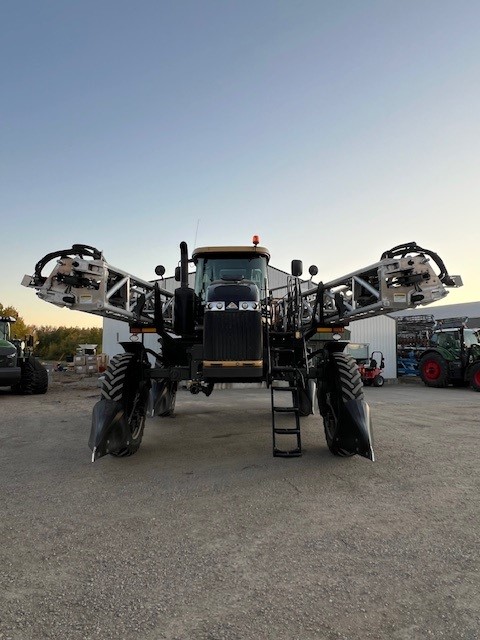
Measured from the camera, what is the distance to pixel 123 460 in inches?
218

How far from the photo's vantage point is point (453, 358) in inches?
736

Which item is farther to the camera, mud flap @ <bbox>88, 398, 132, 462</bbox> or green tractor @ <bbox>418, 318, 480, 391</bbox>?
green tractor @ <bbox>418, 318, 480, 391</bbox>

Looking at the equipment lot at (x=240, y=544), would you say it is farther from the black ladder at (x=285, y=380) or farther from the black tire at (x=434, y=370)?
the black tire at (x=434, y=370)

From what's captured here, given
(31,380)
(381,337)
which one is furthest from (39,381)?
(381,337)

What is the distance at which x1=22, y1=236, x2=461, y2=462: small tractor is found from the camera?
5289 mm

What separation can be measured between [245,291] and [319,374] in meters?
1.55

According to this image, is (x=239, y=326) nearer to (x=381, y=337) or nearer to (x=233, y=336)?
(x=233, y=336)

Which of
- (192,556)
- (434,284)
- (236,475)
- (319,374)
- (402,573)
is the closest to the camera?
(402,573)

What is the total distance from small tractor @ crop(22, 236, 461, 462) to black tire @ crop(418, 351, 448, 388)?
14.2m

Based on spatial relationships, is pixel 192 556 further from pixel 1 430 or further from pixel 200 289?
pixel 1 430

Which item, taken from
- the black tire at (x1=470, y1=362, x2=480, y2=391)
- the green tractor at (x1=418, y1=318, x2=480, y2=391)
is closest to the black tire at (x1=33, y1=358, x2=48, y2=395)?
the green tractor at (x1=418, y1=318, x2=480, y2=391)

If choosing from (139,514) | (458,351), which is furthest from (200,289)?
(458,351)

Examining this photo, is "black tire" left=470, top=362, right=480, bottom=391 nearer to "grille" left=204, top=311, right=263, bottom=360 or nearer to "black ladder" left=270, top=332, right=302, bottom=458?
"black ladder" left=270, top=332, right=302, bottom=458

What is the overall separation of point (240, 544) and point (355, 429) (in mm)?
2477
